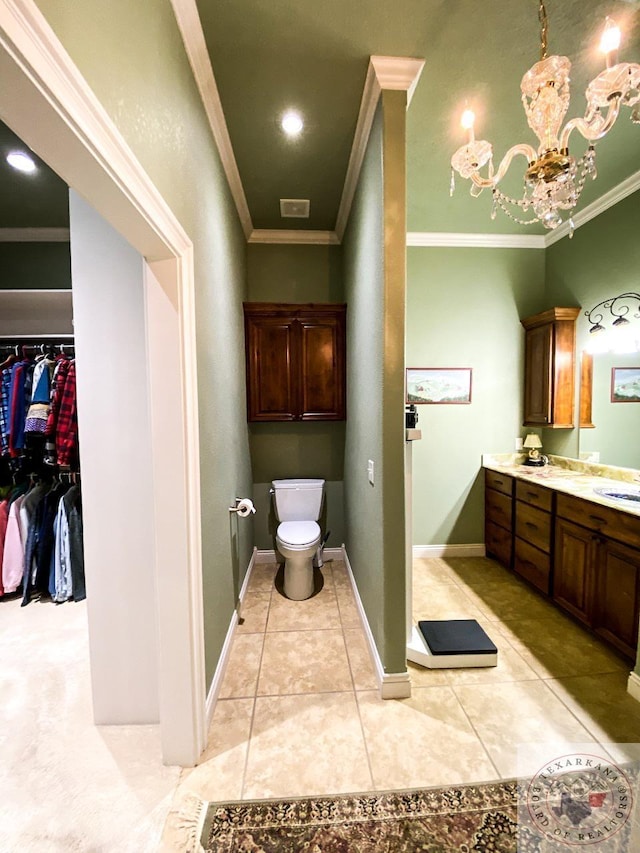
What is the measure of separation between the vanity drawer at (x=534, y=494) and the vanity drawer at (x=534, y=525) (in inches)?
1.7

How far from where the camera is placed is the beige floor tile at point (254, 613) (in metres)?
2.06

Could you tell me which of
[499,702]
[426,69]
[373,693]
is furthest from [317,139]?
[499,702]

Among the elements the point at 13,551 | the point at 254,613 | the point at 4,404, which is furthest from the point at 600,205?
the point at 13,551

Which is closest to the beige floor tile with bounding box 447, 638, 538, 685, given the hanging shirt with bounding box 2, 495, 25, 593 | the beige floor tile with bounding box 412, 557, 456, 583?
the beige floor tile with bounding box 412, 557, 456, 583

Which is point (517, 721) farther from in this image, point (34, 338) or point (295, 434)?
point (34, 338)

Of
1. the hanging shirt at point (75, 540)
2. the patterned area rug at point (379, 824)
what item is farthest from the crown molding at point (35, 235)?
the patterned area rug at point (379, 824)

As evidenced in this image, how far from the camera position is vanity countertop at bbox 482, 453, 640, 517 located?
1.98 metres

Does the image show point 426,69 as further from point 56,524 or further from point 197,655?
point 56,524

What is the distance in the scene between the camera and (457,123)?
5.89 feet

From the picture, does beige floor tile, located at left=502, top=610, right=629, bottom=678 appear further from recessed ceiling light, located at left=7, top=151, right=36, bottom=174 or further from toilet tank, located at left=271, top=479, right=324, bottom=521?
recessed ceiling light, located at left=7, top=151, right=36, bottom=174

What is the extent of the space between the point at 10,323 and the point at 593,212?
4.73 m

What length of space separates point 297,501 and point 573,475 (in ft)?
7.48

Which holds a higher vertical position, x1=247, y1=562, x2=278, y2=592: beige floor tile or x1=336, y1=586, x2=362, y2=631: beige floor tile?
x1=336, y1=586, x2=362, y2=631: beige floor tile

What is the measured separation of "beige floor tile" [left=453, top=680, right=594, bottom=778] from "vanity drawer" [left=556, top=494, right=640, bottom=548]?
91 cm
